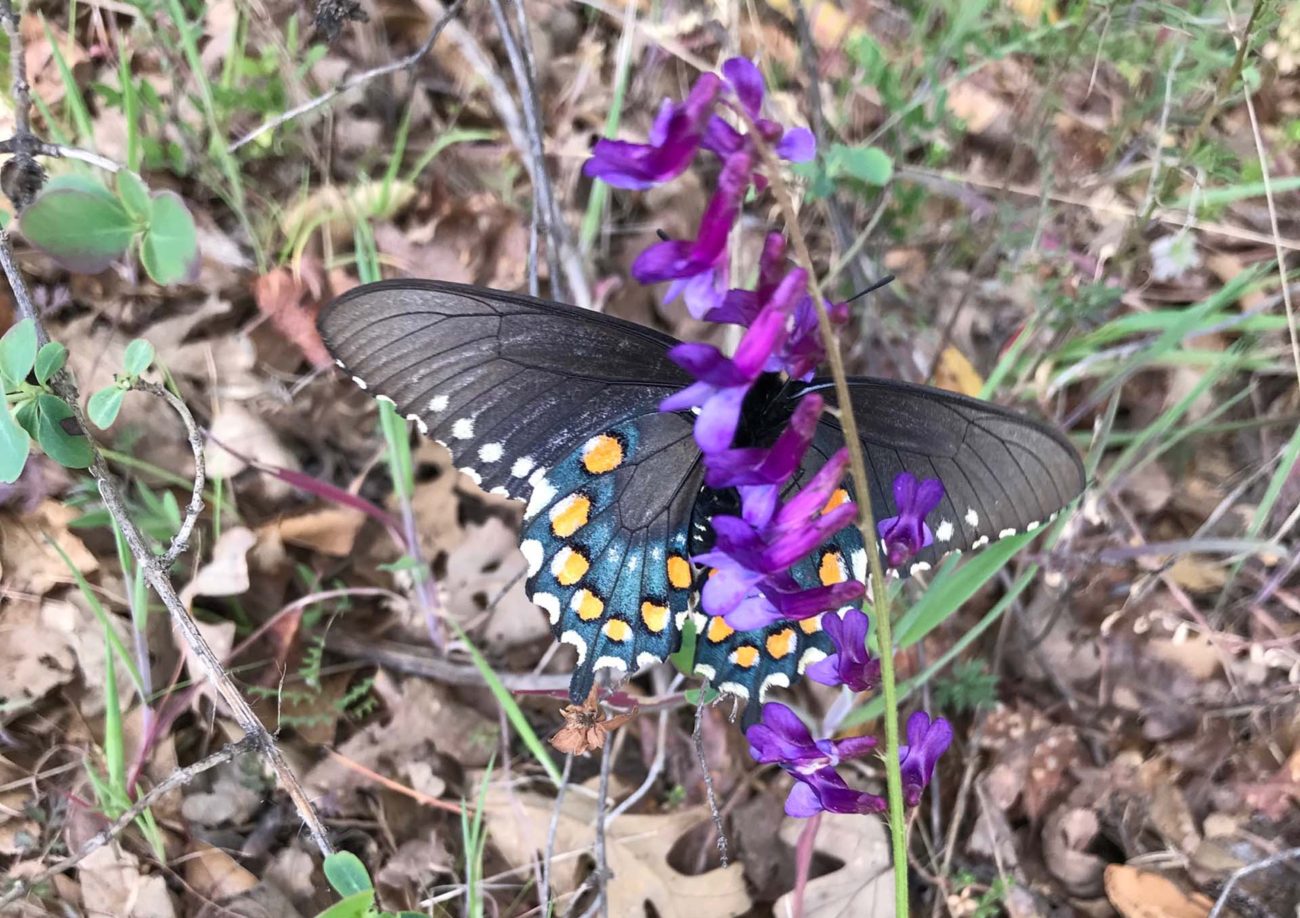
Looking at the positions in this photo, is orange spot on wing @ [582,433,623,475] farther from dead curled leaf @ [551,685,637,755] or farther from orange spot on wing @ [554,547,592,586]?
dead curled leaf @ [551,685,637,755]

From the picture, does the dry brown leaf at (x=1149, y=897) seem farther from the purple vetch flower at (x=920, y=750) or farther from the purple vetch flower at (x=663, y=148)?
the purple vetch flower at (x=663, y=148)

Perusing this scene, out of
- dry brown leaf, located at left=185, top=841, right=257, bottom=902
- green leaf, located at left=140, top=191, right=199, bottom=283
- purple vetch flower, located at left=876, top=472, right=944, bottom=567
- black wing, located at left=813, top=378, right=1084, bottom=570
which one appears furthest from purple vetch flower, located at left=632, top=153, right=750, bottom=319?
dry brown leaf, located at left=185, top=841, right=257, bottom=902

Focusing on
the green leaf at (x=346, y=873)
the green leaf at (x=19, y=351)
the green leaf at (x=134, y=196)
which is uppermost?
the green leaf at (x=134, y=196)

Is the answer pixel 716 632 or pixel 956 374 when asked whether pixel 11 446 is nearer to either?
pixel 716 632

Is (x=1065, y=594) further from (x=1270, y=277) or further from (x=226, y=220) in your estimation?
(x=226, y=220)

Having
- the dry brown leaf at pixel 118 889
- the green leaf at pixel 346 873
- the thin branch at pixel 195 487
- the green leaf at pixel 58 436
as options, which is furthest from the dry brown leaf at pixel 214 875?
the green leaf at pixel 58 436
